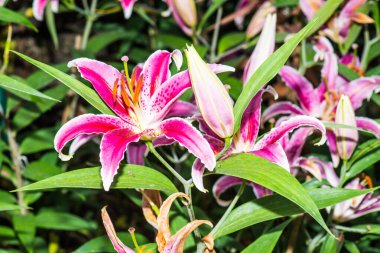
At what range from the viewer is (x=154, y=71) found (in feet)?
2.80

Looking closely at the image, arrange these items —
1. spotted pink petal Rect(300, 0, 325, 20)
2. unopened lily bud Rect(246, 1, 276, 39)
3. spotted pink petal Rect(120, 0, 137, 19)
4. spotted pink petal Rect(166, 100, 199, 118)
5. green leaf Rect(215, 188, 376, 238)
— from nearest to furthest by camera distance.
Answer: green leaf Rect(215, 188, 376, 238), spotted pink petal Rect(166, 100, 199, 118), spotted pink petal Rect(120, 0, 137, 19), spotted pink petal Rect(300, 0, 325, 20), unopened lily bud Rect(246, 1, 276, 39)

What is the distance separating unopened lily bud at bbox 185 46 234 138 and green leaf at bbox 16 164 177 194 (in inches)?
4.0

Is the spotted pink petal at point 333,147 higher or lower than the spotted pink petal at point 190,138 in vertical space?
lower

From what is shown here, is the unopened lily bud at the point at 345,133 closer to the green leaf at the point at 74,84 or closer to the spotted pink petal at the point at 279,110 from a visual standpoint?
the spotted pink petal at the point at 279,110

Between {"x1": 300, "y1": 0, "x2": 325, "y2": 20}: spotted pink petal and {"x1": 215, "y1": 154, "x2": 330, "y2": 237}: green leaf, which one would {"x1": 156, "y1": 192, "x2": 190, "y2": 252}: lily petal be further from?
{"x1": 300, "y1": 0, "x2": 325, "y2": 20}: spotted pink petal

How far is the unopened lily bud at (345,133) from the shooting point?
89 cm

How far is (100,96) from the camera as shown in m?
0.81

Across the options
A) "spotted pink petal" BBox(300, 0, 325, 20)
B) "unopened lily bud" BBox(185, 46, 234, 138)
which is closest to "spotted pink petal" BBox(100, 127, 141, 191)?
"unopened lily bud" BBox(185, 46, 234, 138)

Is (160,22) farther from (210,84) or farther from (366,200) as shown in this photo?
(210,84)

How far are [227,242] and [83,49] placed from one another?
59 centimetres

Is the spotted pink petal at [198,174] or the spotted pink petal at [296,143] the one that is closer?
the spotted pink petal at [198,174]

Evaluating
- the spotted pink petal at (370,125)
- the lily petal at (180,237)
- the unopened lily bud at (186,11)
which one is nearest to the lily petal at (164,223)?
the lily petal at (180,237)

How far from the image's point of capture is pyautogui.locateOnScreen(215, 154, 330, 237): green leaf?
26.5 inches

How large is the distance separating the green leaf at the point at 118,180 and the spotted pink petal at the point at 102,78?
0.07m
